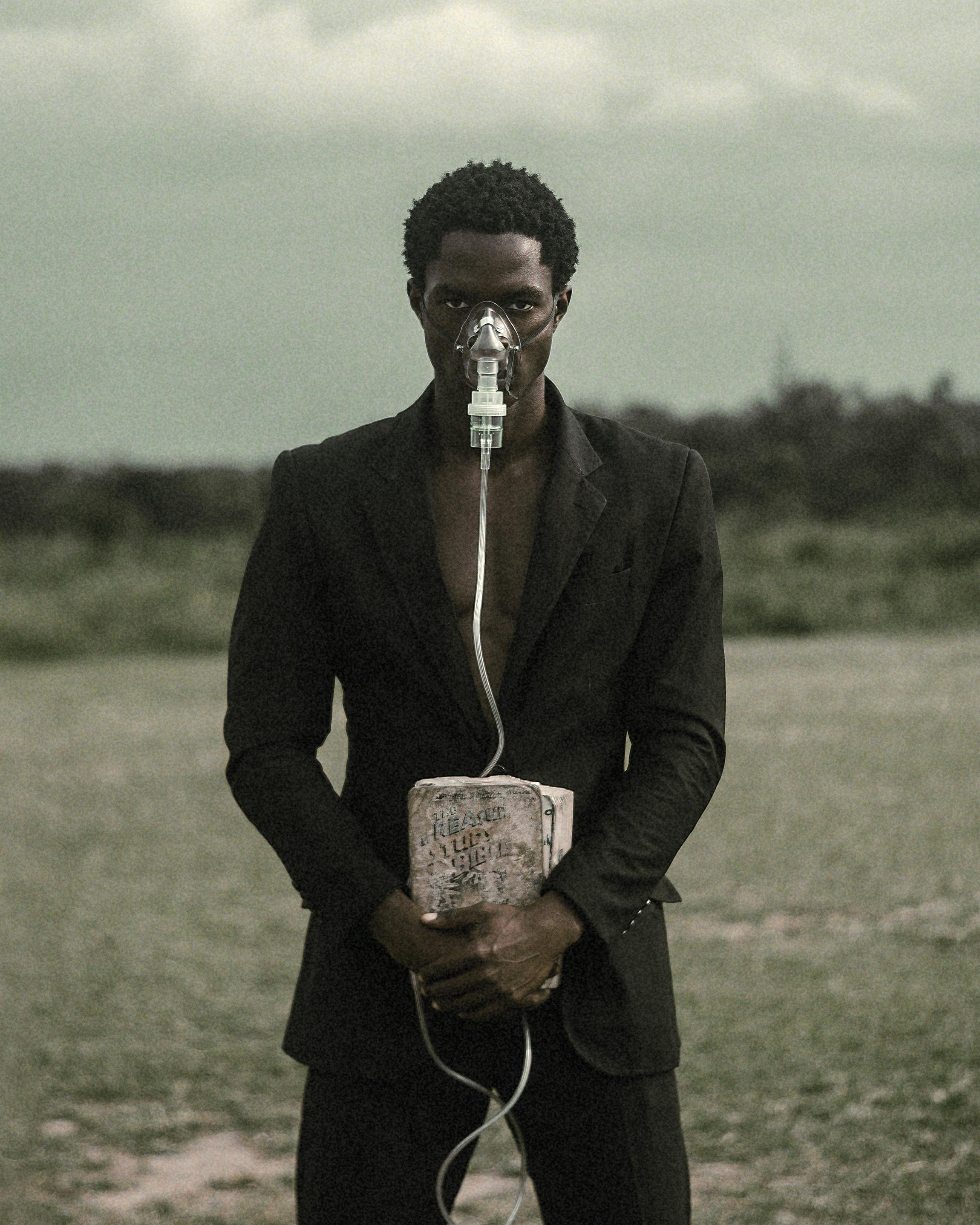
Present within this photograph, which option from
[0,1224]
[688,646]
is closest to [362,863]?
[688,646]

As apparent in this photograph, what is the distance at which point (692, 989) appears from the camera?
6.18 metres

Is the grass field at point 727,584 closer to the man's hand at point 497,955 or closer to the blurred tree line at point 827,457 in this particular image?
the blurred tree line at point 827,457

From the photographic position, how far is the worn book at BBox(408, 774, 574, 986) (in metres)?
2.04

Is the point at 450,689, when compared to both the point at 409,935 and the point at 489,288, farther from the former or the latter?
the point at 489,288

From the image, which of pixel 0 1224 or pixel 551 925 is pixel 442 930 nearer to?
pixel 551 925

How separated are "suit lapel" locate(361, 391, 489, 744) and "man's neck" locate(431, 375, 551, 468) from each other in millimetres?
26

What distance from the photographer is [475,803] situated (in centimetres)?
204

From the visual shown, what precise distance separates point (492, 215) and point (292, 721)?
68 centimetres

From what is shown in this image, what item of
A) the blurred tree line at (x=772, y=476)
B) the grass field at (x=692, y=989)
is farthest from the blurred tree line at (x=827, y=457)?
the grass field at (x=692, y=989)

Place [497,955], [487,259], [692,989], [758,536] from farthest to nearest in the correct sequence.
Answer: [758,536] < [692,989] < [487,259] < [497,955]

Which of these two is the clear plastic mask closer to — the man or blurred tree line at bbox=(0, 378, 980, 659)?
the man

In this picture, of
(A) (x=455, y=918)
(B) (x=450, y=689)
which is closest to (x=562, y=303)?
(B) (x=450, y=689)

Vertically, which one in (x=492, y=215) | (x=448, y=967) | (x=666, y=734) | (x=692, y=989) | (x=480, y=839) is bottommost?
(x=692, y=989)

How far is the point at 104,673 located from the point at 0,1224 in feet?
49.2
